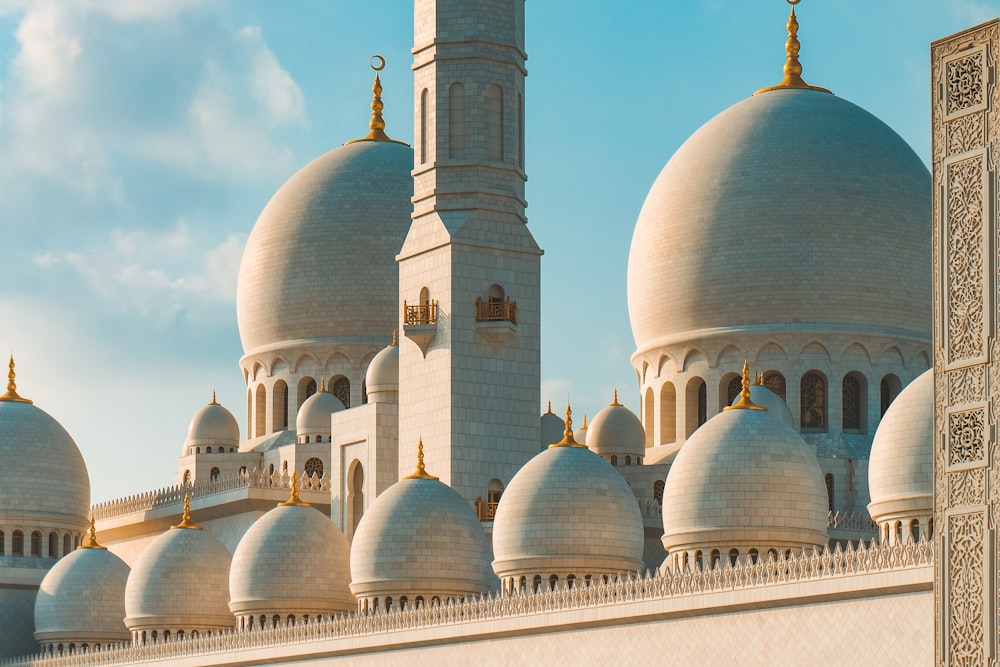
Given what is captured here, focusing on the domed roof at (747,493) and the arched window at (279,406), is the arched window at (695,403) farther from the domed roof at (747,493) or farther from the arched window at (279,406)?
the domed roof at (747,493)

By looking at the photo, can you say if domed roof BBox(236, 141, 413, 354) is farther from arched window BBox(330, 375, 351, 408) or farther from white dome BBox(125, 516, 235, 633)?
white dome BBox(125, 516, 235, 633)

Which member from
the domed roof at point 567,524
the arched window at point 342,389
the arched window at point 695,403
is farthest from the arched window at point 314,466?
the domed roof at point 567,524

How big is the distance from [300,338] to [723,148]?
404 inches

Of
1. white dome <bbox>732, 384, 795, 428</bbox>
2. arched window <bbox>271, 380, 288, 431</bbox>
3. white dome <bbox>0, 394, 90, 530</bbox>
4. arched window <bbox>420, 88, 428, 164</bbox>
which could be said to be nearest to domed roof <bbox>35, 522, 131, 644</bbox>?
white dome <bbox>0, 394, 90, 530</bbox>

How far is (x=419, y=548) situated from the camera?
1241 inches

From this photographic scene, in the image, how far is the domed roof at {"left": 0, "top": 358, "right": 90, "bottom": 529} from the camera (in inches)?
1726

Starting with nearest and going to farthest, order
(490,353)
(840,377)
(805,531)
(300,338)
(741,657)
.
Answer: (741,657) < (805,531) < (490,353) < (840,377) < (300,338)

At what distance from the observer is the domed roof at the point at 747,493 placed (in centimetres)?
2920

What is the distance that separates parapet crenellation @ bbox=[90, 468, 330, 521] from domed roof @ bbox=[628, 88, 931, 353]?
281 inches

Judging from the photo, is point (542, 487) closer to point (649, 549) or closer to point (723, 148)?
point (649, 549)

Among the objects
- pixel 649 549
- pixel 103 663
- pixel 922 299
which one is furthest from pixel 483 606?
pixel 922 299

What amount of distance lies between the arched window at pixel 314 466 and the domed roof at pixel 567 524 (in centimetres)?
1072

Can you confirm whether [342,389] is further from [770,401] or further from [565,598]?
[565,598]

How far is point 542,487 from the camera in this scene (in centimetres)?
3073
